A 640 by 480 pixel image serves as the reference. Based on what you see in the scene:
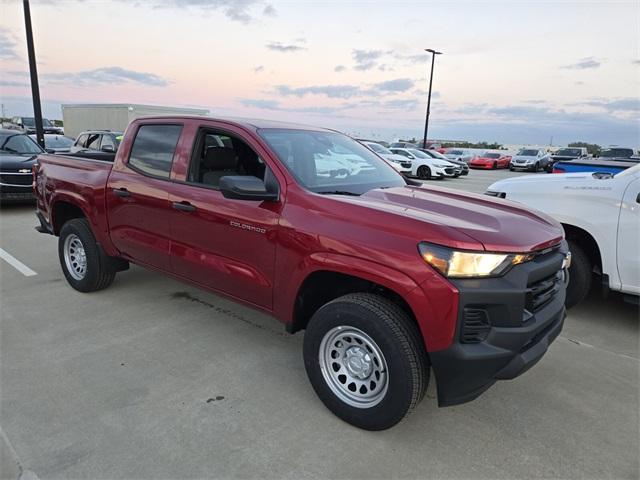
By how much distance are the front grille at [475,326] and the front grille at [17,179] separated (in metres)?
9.77

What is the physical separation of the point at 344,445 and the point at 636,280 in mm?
3174

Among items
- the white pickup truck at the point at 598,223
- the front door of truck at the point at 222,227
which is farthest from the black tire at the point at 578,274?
the front door of truck at the point at 222,227

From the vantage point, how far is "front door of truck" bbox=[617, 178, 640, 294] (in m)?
4.06

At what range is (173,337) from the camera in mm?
3871

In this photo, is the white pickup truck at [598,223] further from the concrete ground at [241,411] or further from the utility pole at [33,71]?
the utility pole at [33,71]

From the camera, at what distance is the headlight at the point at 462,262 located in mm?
2322

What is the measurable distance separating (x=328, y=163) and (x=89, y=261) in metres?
2.76

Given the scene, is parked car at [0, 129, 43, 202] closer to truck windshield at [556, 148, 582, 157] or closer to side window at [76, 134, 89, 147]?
side window at [76, 134, 89, 147]

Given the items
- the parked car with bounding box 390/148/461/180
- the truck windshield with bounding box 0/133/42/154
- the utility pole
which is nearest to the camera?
the truck windshield with bounding box 0/133/42/154

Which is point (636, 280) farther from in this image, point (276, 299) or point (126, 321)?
point (126, 321)

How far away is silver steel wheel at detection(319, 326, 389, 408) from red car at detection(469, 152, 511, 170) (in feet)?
115

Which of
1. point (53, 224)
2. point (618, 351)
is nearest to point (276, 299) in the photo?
point (618, 351)

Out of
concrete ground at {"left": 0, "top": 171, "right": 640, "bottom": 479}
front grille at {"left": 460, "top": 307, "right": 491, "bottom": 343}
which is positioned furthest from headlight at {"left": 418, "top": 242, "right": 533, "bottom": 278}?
concrete ground at {"left": 0, "top": 171, "right": 640, "bottom": 479}

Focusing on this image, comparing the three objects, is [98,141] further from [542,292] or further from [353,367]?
[542,292]
